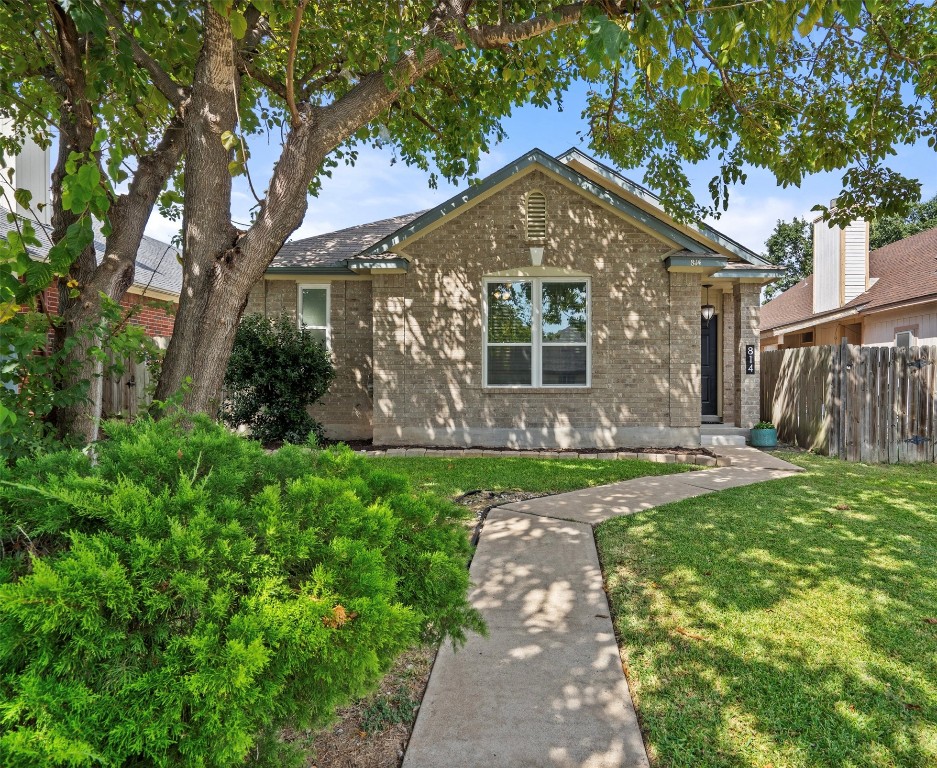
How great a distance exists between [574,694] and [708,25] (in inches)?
185

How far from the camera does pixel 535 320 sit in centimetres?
1089

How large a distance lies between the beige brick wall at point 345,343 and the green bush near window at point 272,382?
991 millimetres

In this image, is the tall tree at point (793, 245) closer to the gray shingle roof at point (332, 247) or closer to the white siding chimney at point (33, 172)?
the gray shingle roof at point (332, 247)

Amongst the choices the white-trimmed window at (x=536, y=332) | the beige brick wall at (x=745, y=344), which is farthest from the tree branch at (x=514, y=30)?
the beige brick wall at (x=745, y=344)

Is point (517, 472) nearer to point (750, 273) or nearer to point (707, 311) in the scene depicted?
point (750, 273)

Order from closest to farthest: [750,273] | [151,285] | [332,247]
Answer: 1. [750,273]
2. [332,247]
3. [151,285]

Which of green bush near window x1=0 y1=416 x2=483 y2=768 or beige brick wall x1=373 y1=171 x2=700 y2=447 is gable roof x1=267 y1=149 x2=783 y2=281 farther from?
green bush near window x1=0 y1=416 x2=483 y2=768

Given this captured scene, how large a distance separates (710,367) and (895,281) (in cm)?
724

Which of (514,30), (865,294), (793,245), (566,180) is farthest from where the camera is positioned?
(793,245)

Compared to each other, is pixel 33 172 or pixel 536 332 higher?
pixel 33 172

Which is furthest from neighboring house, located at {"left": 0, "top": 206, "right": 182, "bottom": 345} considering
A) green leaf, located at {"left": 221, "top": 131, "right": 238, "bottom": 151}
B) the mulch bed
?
green leaf, located at {"left": 221, "top": 131, "right": 238, "bottom": 151}

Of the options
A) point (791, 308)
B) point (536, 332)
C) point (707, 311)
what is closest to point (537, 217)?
point (536, 332)

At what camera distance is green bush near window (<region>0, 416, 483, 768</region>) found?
1.36 meters

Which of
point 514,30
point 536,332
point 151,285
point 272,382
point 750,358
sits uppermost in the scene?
point 514,30
